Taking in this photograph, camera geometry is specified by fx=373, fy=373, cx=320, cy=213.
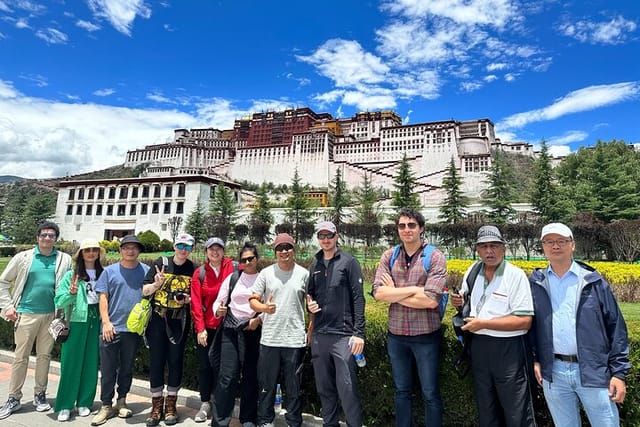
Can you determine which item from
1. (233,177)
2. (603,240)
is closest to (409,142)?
(233,177)

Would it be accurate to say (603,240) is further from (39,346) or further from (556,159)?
(556,159)

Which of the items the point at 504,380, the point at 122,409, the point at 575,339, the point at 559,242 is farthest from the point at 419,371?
the point at 122,409

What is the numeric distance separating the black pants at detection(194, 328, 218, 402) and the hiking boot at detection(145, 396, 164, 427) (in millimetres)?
403

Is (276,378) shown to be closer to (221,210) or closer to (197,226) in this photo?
(197,226)

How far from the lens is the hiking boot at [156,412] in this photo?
3.74m

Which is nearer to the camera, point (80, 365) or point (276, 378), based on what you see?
point (276, 378)

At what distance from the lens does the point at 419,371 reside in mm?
3051

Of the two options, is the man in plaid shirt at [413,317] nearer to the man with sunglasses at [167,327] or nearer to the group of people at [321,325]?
the group of people at [321,325]

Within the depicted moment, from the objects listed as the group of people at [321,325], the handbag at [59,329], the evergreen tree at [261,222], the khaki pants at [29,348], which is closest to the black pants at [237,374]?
the group of people at [321,325]

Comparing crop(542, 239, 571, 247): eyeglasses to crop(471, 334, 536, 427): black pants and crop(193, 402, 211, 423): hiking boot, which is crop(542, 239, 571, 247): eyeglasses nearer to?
crop(471, 334, 536, 427): black pants

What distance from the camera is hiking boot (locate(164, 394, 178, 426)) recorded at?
3.78m

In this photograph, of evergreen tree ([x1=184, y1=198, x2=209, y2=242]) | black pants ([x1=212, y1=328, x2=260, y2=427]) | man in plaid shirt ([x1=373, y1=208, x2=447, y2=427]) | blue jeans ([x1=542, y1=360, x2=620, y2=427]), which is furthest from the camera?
evergreen tree ([x1=184, y1=198, x2=209, y2=242])

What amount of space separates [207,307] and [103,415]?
1512mm

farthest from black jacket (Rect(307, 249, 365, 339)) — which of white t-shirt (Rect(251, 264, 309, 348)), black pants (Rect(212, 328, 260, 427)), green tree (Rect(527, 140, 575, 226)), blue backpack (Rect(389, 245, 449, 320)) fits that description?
green tree (Rect(527, 140, 575, 226))
